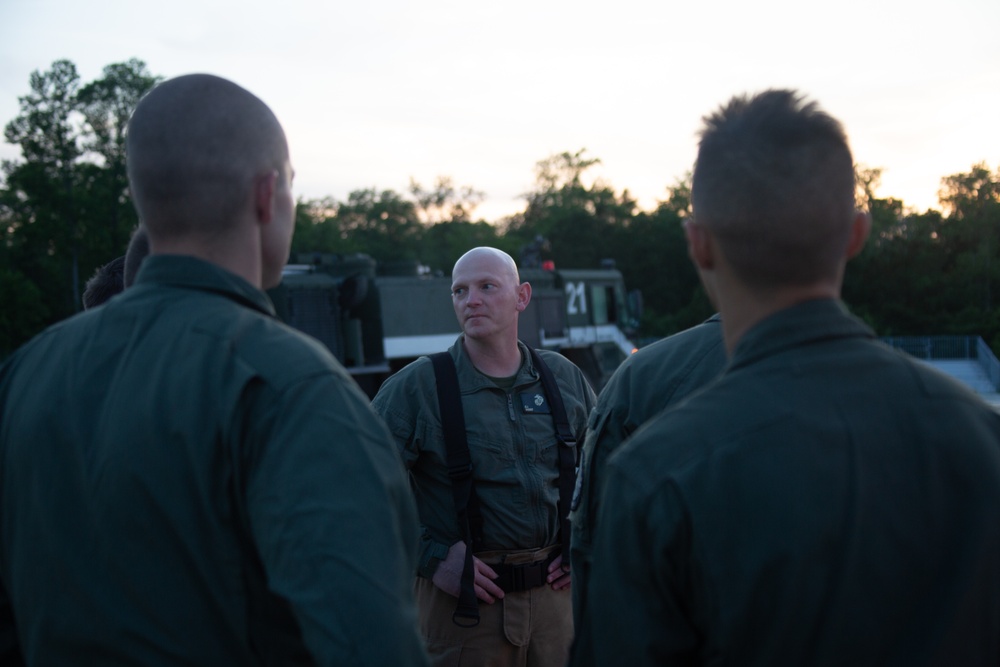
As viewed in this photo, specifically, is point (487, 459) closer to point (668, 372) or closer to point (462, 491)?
point (462, 491)

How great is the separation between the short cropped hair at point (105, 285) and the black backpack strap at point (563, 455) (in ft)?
6.60

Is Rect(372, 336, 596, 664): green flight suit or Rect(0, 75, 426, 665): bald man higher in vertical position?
Rect(0, 75, 426, 665): bald man

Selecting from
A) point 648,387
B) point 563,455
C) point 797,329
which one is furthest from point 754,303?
point 563,455

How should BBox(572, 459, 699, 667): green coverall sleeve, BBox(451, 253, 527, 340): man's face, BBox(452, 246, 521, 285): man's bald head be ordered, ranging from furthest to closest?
BBox(452, 246, 521, 285): man's bald head, BBox(451, 253, 527, 340): man's face, BBox(572, 459, 699, 667): green coverall sleeve

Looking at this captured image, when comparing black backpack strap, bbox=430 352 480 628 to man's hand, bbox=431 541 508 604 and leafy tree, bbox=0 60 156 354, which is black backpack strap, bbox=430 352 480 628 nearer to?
man's hand, bbox=431 541 508 604

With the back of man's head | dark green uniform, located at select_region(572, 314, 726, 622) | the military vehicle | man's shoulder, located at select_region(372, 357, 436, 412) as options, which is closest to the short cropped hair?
man's shoulder, located at select_region(372, 357, 436, 412)

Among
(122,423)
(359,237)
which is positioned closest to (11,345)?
(359,237)

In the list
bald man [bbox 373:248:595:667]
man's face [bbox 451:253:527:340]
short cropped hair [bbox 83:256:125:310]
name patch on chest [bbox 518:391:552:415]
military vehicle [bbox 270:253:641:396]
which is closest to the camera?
short cropped hair [bbox 83:256:125:310]

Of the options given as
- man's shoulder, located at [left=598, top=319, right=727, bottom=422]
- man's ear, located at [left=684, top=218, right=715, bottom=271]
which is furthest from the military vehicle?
man's ear, located at [left=684, top=218, right=715, bottom=271]

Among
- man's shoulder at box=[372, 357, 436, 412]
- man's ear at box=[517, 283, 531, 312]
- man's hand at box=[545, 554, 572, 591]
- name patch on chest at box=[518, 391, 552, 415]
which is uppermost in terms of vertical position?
man's ear at box=[517, 283, 531, 312]

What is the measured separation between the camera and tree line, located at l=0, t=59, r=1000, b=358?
133ft

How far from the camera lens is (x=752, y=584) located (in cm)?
160

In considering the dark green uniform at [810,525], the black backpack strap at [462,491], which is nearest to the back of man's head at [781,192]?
the dark green uniform at [810,525]

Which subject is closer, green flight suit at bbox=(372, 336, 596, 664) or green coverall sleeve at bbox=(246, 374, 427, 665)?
green coverall sleeve at bbox=(246, 374, 427, 665)
